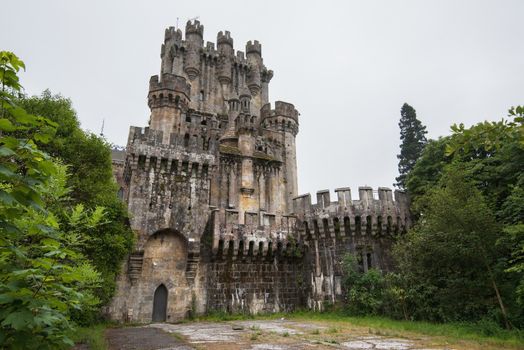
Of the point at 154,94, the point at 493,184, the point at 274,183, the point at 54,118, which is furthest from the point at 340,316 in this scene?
the point at 154,94

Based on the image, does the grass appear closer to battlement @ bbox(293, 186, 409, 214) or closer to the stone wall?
the stone wall

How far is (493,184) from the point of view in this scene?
15.9m

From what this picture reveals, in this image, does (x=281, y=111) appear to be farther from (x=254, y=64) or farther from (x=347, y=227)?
(x=347, y=227)

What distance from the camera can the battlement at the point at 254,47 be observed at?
4525 centimetres

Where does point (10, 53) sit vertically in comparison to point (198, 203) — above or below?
below

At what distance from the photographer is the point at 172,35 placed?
1629 inches

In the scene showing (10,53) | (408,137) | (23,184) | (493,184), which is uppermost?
(408,137)

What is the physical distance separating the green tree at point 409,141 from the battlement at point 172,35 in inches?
1061

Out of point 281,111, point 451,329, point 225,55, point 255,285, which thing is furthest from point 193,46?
point 451,329

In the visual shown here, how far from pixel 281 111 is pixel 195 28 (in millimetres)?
17681

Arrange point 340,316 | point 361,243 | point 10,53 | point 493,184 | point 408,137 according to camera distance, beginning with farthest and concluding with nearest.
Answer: point 408,137 → point 361,243 → point 340,316 → point 493,184 → point 10,53

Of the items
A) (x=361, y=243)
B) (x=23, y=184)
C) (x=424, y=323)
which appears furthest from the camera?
(x=361, y=243)

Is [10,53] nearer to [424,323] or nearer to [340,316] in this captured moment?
[424,323]

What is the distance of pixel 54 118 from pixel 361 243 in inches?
681
